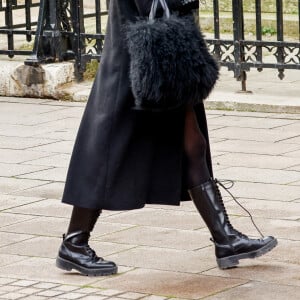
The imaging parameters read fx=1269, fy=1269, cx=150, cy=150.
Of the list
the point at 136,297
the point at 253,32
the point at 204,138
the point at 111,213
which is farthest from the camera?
the point at 253,32

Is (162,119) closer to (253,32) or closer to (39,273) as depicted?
(39,273)

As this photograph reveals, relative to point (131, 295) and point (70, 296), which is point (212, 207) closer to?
point (131, 295)

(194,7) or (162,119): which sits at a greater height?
(194,7)

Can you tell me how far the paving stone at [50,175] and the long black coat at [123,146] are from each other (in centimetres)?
220

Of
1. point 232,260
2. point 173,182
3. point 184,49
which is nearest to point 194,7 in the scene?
point 184,49

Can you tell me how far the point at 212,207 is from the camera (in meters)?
5.58

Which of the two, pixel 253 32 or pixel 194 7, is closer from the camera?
pixel 194 7

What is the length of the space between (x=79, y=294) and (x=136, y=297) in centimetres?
25

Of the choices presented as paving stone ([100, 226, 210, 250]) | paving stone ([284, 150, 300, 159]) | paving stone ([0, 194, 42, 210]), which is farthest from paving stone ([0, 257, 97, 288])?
paving stone ([284, 150, 300, 159])

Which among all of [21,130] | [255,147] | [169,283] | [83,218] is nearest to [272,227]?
[169,283]

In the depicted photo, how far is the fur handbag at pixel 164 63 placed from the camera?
5.22m

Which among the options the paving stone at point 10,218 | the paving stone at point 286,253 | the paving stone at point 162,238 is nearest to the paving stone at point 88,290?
the paving stone at point 162,238

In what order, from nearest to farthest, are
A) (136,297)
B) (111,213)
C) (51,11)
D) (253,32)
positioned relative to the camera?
(136,297) → (111,213) → (51,11) → (253,32)

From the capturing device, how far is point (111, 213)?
22.4ft
